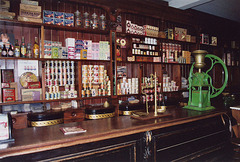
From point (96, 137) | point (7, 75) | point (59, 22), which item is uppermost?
point (59, 22)

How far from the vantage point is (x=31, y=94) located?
123 inches

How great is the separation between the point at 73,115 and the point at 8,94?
42.0 inches

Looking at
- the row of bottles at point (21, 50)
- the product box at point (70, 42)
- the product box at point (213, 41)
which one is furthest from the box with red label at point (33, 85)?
the product box at point (213, 41)

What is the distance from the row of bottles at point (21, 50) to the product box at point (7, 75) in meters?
Result: 0.34

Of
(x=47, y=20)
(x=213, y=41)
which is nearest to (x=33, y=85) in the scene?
(x=47, y=20)

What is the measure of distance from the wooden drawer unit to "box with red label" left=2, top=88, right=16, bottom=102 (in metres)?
0.85

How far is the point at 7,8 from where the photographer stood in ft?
9.78

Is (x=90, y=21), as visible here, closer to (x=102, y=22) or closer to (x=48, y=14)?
(x=102, y=22)

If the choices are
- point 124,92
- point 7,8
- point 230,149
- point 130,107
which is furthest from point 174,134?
point 7,8

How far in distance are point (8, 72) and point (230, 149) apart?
3668 mm

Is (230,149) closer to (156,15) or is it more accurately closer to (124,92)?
(124,92)

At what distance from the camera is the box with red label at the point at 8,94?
2.91 meters

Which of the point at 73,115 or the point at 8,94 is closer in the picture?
the point at 8,94

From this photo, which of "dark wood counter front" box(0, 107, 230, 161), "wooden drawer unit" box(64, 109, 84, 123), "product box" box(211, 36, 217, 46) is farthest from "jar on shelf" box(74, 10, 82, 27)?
"product box" box(211, 36, 217, 46)
